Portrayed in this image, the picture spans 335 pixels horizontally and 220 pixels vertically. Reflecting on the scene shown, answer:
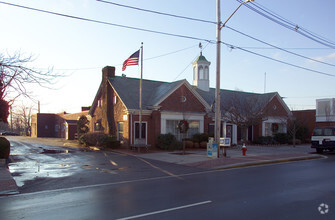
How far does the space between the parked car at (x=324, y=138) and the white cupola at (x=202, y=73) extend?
1395 cm

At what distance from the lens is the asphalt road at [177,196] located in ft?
21.4

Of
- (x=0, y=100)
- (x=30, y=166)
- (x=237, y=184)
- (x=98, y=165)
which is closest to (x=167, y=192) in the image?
(x=237, y=184)

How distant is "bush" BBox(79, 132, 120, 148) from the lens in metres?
24.1

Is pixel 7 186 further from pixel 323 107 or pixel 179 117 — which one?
pixel 323 107

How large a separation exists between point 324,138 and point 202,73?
1565cm

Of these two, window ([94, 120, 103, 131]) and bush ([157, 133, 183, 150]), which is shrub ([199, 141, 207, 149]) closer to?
bush ([157, 133, 183, 150])

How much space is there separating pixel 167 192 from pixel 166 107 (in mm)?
15665

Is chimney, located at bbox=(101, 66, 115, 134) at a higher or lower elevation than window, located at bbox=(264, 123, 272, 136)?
higher

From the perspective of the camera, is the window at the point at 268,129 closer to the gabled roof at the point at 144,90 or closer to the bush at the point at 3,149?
the gabled roof at the point at 144,90

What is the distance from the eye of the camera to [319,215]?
20.8ft

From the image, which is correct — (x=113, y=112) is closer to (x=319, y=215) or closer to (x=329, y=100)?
(x=319, y=215)

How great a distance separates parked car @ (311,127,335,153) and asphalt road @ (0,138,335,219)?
32.8ft

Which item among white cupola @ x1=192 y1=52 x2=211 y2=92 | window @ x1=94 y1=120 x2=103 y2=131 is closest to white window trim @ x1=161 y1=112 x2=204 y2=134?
white cupola @ x1=192 y1=52 x2=211 y2=92

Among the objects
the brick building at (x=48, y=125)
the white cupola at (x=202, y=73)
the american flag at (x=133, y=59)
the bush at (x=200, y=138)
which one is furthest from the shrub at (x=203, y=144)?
the brick building at (x=48, y=125)
